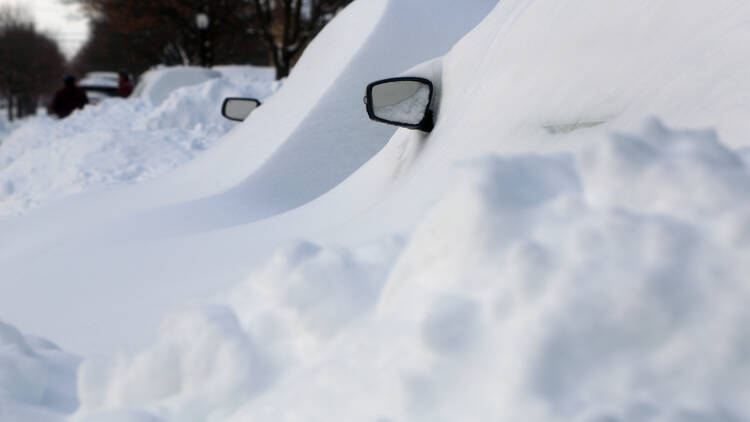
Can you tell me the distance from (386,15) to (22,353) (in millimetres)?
2859

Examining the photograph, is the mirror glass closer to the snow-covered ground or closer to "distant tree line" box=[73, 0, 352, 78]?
the snow-covered ground

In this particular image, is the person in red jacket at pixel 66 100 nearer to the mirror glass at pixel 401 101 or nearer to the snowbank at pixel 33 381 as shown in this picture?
the mirror glass at pixel 401 101

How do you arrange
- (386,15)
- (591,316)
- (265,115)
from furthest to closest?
1. (265,115)
2. (386,15)
3. (591,316)

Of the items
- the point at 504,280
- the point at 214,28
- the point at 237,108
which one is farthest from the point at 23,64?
the point at 504,280

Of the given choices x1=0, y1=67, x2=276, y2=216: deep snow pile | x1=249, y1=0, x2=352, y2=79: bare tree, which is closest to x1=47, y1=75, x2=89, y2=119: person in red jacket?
x1=0, y1=67, x2=276, y2=216: deep snow pile

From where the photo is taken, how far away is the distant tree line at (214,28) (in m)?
22.0

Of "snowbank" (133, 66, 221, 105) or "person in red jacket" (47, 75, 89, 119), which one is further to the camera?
"snowbank" (133, 66, 221, 105)

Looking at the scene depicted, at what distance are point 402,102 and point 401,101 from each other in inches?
0.6

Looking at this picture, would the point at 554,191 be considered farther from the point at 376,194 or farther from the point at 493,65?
the point at 376,194

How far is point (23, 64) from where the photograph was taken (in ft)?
167

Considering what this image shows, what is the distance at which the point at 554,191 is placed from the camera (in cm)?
159

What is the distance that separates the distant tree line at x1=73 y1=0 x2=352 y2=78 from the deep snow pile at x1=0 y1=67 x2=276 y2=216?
7.43 metres

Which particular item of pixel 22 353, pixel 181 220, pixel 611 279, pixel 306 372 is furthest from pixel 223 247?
pixel 611 279

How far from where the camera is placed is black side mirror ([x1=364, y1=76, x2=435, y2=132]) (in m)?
3.03
